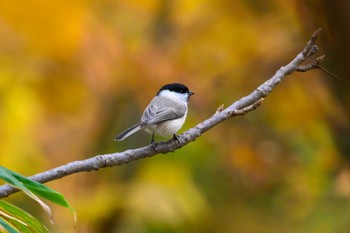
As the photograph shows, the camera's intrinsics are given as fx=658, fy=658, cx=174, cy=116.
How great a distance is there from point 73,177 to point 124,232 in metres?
0.45

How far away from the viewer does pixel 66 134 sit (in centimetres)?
399

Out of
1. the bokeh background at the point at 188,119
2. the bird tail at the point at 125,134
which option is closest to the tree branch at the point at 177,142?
the bird tail at the point at 125,134

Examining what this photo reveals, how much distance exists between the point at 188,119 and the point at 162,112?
146 centimetres

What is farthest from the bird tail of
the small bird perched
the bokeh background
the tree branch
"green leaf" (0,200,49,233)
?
the bokeh background

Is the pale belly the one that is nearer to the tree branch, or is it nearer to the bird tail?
the bird tail

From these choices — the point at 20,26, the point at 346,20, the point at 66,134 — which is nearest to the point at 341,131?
the point at 346,20

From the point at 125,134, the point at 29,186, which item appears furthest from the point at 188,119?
the point at 29,186

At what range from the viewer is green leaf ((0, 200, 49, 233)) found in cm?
123

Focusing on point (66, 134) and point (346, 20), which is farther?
point (66, 134)

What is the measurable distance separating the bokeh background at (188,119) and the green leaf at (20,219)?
185cm

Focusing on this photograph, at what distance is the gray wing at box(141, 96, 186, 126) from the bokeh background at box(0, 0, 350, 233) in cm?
97

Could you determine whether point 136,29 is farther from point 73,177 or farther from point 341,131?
point 341,131

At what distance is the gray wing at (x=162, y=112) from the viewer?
6.98ft

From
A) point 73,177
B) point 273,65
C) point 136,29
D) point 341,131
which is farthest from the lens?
point 136,29
